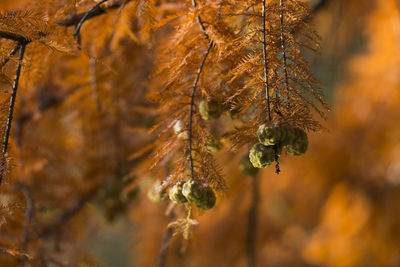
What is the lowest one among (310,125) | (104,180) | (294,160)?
(310,125)

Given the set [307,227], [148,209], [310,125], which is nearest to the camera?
[310,125]

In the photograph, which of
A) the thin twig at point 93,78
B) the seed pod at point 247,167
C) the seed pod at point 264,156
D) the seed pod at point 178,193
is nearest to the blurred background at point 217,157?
the thin twig at point 93,78

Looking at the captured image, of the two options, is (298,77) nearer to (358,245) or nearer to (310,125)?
(310,125)

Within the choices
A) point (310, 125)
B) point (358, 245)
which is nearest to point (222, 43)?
point (310, 125)

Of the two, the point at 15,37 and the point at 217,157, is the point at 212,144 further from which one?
the point at 217,157

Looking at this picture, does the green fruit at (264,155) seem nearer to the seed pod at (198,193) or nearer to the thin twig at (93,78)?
the seed pod at (198,193)

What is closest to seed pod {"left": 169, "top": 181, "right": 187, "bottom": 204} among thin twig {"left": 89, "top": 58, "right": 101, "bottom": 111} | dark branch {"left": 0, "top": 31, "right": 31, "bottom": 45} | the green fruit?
the green fruit

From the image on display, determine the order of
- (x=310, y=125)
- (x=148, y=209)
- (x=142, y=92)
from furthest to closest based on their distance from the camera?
(x=148, y=209)
(x=142, y=92)
(x=310, y=125)

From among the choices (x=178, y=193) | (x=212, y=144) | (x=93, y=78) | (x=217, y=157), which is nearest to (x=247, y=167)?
(x=212, y=144)
